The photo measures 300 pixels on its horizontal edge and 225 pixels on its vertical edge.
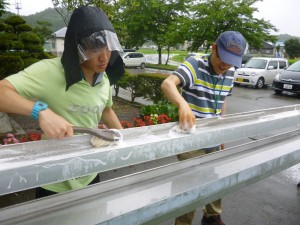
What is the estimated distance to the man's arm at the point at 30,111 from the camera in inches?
41.8

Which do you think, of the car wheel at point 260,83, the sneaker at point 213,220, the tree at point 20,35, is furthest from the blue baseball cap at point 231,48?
the car wheel at point 260,83

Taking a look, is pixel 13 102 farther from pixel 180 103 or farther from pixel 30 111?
pixel 180 103

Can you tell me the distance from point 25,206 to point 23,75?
64cm

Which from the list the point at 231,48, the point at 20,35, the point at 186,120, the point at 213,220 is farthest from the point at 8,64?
the point at 186,120

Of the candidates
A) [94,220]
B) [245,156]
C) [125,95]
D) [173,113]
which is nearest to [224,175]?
[245,156]

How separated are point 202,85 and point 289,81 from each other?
1221 centimetres

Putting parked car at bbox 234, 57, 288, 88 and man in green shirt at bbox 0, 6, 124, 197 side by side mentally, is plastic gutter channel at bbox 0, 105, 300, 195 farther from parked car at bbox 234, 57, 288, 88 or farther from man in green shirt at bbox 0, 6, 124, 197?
parked car at bbox 234, 57, 288, 88

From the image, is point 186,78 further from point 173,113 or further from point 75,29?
point 173,113

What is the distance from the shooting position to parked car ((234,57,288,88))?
1510 cm

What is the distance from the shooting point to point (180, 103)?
1.66 metres

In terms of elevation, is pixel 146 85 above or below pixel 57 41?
below

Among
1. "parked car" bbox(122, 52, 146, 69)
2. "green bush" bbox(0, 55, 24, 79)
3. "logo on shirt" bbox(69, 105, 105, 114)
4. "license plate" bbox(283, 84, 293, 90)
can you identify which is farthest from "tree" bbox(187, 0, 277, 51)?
"logo on shirt" bbox(69, 105, 105, 114)

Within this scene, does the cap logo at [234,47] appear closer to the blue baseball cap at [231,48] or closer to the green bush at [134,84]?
the blue baseball cap at [231,48]

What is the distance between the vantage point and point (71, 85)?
1.44 metres
